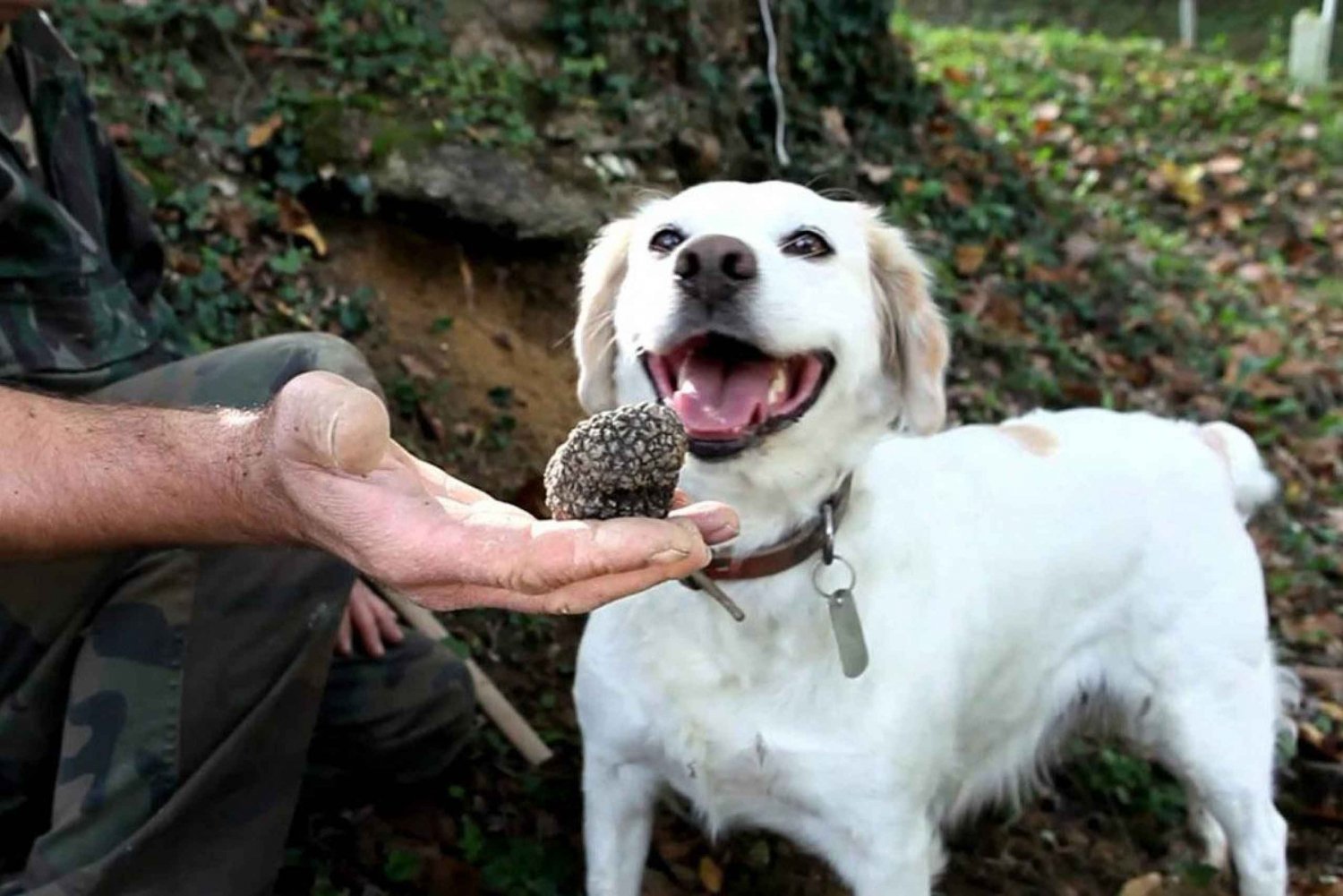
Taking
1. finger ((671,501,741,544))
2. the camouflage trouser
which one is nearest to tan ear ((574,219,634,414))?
the camouflage trouser

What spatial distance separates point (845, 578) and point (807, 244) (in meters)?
0.61

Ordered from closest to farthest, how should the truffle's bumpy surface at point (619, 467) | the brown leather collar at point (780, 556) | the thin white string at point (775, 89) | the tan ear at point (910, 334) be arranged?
1. the truffle's bumpy surface at point (619, 467)
2. the brown leather collar at point (780, 556)
3. the tan ear at point (910, 334)
4. the thin white string at point (775, 89)

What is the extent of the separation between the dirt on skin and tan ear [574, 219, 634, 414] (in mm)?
1054

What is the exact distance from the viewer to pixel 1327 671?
4.39 m

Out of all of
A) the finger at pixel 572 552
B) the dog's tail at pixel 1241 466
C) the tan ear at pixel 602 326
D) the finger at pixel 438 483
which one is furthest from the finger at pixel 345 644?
the dog's tail at pixel 1241 466

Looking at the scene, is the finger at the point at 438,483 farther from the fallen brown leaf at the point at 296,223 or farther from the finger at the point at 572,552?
the fallen brown leaf at the point at 296,223

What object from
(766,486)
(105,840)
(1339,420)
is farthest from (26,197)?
(1339,420)

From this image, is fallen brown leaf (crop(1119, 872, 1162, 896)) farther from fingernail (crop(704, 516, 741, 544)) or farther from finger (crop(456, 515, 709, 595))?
finger (crop(456, 515, 709, 595))

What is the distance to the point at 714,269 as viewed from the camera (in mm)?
2410

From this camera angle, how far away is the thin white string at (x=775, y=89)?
599cm

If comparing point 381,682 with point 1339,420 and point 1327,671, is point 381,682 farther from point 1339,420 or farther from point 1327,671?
point 1339,420

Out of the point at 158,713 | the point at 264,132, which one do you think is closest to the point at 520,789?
the point at 158,713

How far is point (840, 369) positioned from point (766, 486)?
242 mm

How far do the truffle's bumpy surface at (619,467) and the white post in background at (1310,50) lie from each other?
10.00 metres
